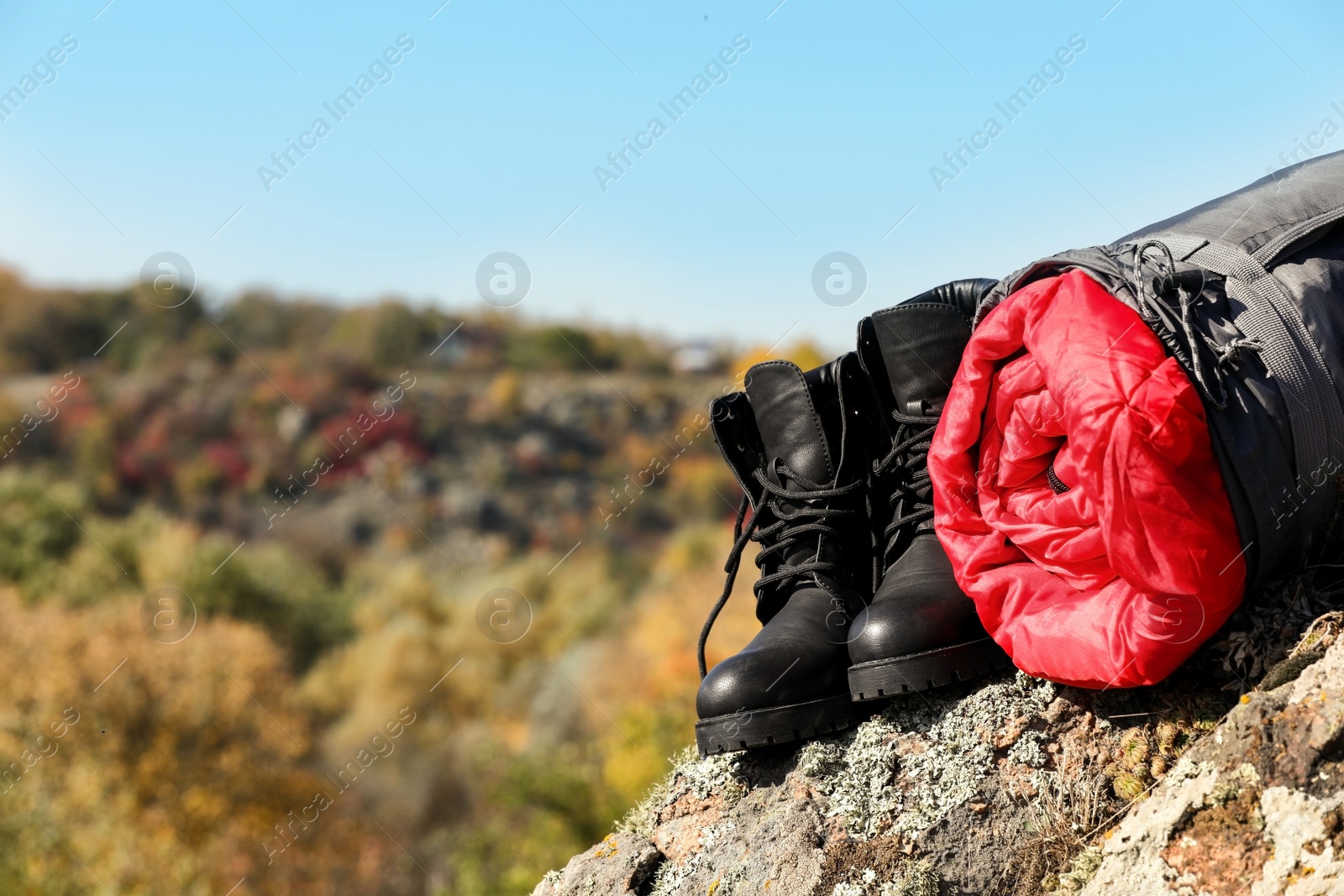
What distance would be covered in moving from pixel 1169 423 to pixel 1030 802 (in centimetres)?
92

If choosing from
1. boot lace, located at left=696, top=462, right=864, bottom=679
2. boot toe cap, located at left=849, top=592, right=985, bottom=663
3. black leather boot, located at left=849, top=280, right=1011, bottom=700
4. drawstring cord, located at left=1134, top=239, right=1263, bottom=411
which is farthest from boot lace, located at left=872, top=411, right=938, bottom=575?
drawstring cord, located at left=1134, top=239, right=1263, bottom=411

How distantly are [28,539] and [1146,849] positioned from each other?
2243 centimetres

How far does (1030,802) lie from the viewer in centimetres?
211

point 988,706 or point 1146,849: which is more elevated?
point 988,706

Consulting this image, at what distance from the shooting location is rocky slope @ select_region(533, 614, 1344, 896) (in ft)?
5.47

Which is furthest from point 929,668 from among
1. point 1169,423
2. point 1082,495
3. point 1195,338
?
point 1195,338

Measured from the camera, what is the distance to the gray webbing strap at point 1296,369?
1.81 metres

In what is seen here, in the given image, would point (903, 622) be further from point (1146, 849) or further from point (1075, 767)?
point (1146, 849)

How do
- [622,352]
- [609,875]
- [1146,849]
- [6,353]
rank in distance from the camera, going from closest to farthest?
[1146,849]
[609,875]
[6,353]
[622,352]

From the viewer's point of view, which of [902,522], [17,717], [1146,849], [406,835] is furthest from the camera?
[406,835]

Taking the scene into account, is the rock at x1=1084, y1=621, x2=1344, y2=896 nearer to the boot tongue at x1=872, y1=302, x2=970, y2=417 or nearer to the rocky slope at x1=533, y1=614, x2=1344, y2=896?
the rocky slope at x1=533, y1=614, x2=1344, y2=896

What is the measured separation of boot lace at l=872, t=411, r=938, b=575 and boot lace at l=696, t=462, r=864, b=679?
11 cm

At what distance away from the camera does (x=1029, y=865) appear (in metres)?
2.04

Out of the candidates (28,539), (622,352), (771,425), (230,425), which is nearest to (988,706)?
(771,425)
